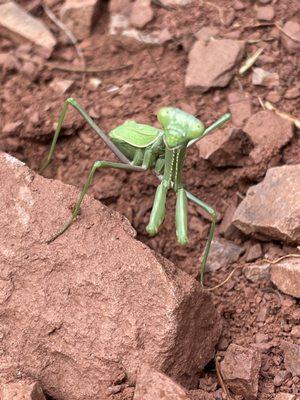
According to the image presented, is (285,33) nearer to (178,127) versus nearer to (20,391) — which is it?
(178,127)

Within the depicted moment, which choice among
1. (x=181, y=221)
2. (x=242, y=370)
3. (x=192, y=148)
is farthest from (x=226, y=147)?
(x=242, y=370)

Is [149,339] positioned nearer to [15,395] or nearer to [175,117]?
[15,395]

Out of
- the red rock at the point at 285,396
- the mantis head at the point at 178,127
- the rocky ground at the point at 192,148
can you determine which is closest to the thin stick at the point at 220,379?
the rocky ground at the point at 192,148

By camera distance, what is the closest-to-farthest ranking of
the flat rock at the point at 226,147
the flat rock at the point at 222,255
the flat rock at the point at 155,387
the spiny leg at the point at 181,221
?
the flat rock at the point at 155,387 → the spiny leg at the point at 181,221 → the flat rock at the point at 222,255 → the flat rock at the point at 226,147

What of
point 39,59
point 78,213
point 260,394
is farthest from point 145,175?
point 260,394

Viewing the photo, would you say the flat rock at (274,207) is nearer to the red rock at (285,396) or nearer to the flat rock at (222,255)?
the flat rock at (222,255)

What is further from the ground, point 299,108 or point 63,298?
point 63,298
